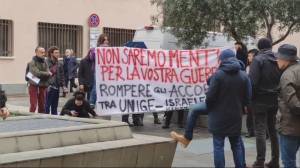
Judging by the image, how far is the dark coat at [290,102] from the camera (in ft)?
21.4

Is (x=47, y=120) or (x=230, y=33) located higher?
(x=230, y=33)

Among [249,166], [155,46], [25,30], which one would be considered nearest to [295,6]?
[155,46]

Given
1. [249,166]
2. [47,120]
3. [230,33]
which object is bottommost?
[249,166]

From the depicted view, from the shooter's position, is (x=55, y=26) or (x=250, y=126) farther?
(x=55, y=26)

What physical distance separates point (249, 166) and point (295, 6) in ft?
25.1

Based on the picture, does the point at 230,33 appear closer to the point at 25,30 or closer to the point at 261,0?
the point at 261,0

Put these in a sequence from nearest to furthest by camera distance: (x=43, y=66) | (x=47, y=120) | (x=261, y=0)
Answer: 1. (x=47, y=120)
2. (x=43, y=66)
3. (x=261, y=0)

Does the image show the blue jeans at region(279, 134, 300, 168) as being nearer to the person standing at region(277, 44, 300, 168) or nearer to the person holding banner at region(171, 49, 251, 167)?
the person standing at region(277, 44, 300, 168)

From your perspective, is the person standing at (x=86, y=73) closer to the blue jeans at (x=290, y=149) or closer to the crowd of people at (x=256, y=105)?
the crowd of people at (x=256, y=105)

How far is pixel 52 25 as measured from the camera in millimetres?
24094

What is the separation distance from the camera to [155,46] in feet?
56.1

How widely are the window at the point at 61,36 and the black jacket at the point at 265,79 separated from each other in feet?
52.5

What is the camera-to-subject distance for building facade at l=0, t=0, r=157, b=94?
22.7m

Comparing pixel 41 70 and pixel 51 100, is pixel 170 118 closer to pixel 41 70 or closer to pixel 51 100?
pixel 51 100
